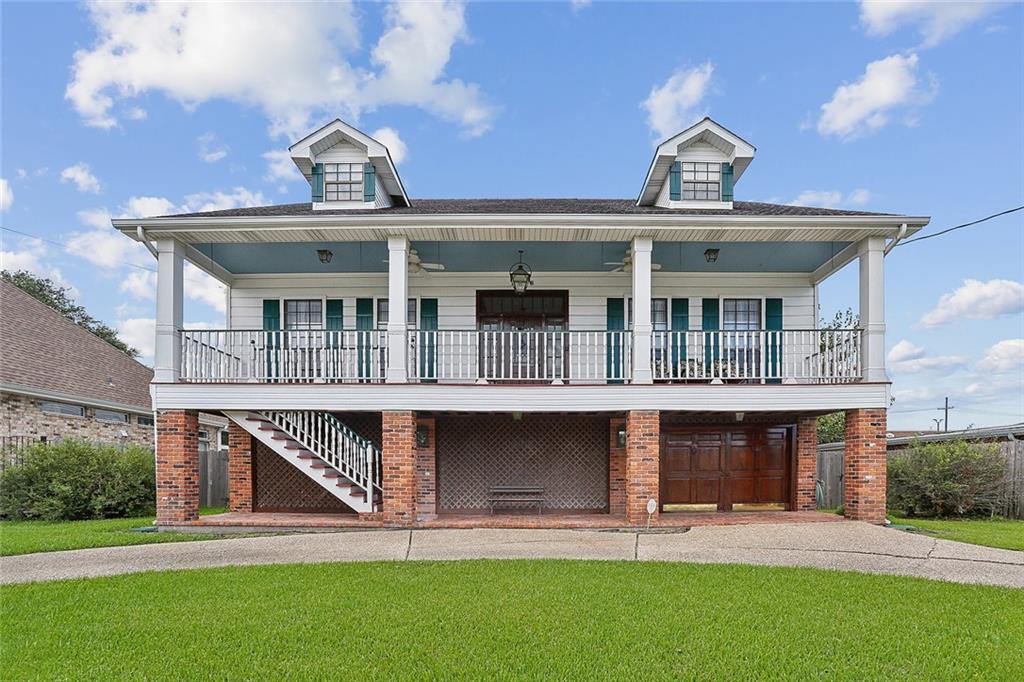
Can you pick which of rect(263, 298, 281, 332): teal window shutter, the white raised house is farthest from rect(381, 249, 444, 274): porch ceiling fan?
rect(263, 298, 281, 332): teal window shutter

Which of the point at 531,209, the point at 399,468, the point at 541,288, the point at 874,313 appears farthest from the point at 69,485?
the point at 874,313

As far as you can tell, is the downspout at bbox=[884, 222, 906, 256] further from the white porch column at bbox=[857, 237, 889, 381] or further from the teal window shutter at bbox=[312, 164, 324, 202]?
the teal window shutter at bbox=[312, 164, 324, 202]

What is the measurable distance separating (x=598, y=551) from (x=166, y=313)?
8.12 metres

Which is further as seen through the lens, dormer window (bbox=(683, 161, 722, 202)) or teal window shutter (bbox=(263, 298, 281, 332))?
teal window shutter (bbox=(263, 298, 281, 332))

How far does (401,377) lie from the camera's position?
10.6 metres

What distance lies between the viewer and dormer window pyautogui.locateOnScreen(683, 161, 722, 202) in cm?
1242

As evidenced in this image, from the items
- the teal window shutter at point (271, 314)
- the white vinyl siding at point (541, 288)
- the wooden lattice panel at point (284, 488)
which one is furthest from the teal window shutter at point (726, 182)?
the wooden lattice panel at point (284, 488)

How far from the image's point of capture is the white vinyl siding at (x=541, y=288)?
1300 centimetres

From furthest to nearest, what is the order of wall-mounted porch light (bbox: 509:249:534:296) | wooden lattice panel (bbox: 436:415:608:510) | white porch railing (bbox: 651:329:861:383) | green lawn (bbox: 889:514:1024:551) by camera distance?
wooden lattice panel (bbox: 436:415:608:510) < wall-mounted porch light (bbox: 509:249:534:296) < white porch railing (bbox: 651:329:861:383) < green lawn (bbox: 889:514:1024:551)

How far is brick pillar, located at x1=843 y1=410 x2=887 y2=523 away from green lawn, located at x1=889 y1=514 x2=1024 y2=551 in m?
0.72

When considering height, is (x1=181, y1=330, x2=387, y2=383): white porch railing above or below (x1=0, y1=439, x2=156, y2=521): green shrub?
above

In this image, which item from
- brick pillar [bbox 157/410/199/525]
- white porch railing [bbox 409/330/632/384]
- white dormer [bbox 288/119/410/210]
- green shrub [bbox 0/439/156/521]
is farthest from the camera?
green shrub [bbox 0/439/156/521]

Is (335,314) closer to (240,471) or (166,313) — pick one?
(166,313)

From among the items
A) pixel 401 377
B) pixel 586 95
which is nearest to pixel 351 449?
pixel 401 377
